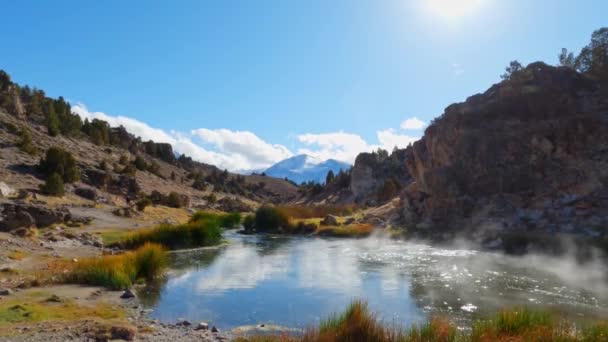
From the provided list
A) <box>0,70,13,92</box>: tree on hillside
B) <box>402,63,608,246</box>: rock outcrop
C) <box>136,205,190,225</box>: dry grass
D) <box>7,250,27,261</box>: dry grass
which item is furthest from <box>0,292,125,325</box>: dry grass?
<box>0,70,13,92</box>: tree on hillside

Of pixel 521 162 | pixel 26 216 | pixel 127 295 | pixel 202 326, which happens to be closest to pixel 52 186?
pixel 26 216

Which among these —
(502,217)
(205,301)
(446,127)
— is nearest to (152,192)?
(446,127)

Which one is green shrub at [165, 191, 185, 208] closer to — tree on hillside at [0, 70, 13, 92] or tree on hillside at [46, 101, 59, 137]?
tree on hillside at [46, 101, 59, 137]

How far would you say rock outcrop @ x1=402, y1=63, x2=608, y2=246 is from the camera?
39875mm

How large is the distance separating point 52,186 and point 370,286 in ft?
144

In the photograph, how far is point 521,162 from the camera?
46469 mm

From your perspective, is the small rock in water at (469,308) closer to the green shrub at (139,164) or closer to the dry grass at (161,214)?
the dry grass at (161,214)

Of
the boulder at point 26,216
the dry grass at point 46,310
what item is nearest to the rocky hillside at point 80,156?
the boulder at point 26,216

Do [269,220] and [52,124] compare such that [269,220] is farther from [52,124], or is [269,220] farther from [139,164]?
[139,164]

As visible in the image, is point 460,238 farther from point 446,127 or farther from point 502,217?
point 446,127

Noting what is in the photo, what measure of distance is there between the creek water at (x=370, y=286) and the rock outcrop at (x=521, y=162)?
9.11 metres

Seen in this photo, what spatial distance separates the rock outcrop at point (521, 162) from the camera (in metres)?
39.9

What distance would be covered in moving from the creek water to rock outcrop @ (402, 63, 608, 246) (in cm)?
911

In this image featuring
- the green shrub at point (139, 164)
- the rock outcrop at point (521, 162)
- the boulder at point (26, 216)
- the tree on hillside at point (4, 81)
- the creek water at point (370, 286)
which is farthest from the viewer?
the green shrub at point (139, 164)
